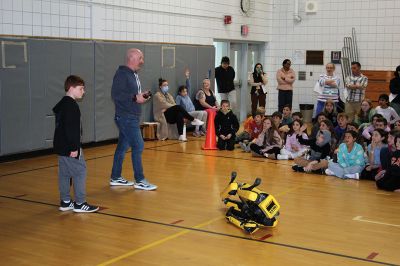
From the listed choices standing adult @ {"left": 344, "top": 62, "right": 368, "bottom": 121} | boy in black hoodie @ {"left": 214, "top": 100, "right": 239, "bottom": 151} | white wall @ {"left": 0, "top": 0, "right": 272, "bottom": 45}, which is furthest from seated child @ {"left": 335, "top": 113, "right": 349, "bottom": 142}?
white wall @ {"left": 0, "top": 0, "right": 272, "bottom": 45}

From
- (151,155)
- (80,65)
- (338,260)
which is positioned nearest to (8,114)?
(80,65)

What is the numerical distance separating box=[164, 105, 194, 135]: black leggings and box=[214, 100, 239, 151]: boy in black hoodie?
1.35 metres

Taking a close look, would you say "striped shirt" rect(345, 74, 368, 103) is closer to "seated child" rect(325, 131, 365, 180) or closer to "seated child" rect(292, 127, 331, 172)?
"seated child" rect(292, 127, 331, 172)

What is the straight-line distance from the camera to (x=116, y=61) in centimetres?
1177

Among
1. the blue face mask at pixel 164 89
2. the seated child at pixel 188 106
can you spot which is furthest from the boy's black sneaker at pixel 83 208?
the seated child at pixel 188 106

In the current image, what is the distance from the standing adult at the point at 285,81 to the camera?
1460 cm

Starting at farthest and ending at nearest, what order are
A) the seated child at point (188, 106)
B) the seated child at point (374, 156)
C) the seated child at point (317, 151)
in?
the seated child at point (188, 106)
the seated child at point (317, 151)
the seated child at point (374, 156)

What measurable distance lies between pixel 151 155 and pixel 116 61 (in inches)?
95.9

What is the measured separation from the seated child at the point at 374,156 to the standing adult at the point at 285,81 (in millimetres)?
6061

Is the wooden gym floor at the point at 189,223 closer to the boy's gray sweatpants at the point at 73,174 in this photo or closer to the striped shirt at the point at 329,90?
the boy's gray sweatpants at the point at 73,174

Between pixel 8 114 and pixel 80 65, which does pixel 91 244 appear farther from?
pixel 80 65

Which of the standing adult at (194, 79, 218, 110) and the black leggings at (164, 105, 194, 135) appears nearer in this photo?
the black leggings at (164, 105, 194, 135)

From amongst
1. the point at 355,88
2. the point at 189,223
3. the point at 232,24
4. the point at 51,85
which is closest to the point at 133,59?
the point at 189,223

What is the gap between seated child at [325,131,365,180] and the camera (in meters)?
8.59
